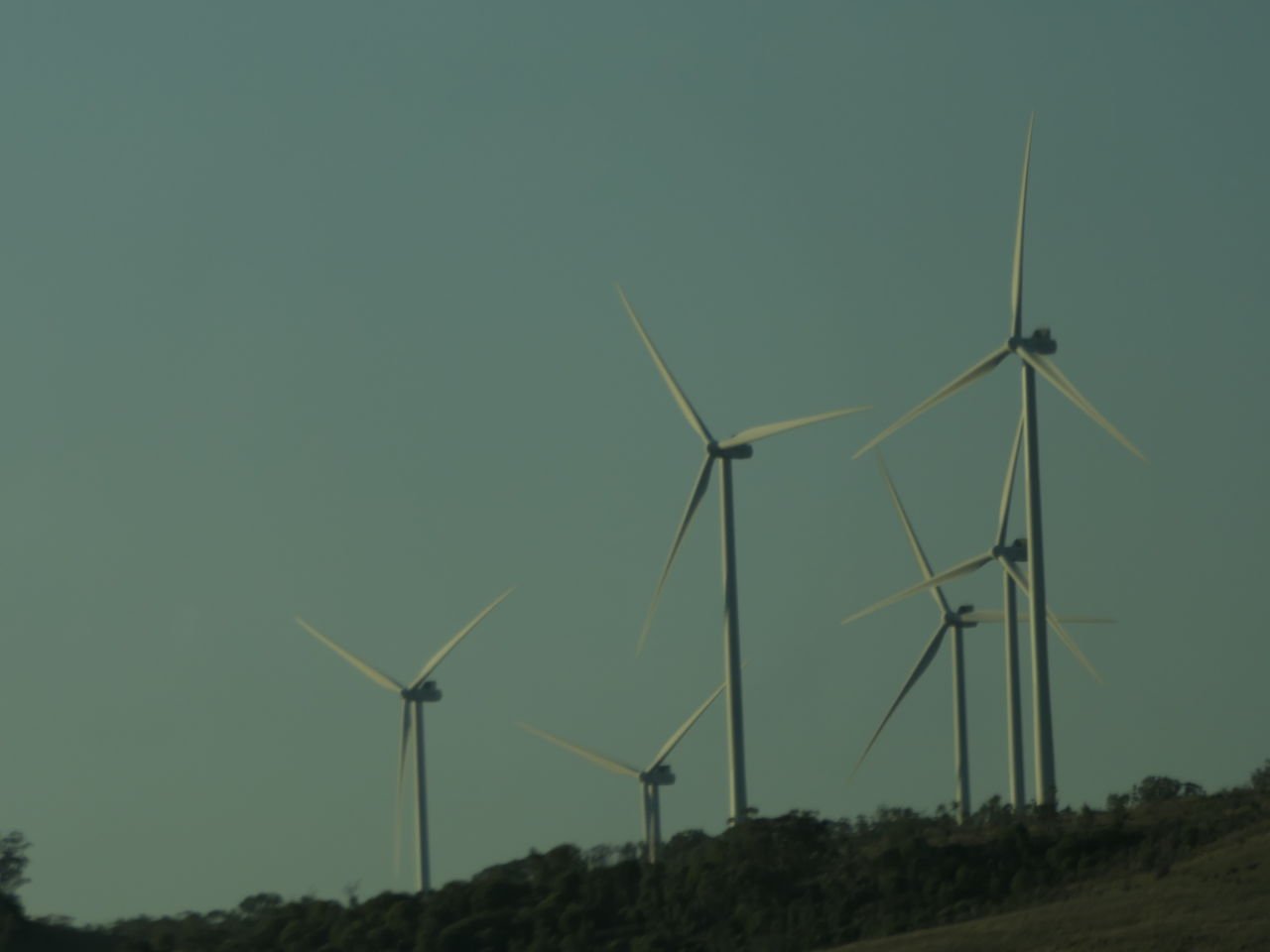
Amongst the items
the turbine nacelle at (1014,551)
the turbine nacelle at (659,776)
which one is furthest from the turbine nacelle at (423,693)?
the turbine nacelle at (1014,551)

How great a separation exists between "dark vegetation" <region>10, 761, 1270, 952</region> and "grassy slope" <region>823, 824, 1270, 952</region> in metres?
2.07

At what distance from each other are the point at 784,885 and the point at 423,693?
119 ft

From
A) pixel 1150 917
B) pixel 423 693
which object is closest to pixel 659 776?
pixel 423 693

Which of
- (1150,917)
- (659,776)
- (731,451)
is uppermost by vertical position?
(731,451)

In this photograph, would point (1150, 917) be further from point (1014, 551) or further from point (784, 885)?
point (1014, 551)

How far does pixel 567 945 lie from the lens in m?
98.0

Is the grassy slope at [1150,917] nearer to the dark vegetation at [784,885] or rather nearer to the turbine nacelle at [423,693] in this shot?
the dark vegetation at [784,885]

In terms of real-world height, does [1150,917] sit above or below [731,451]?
below

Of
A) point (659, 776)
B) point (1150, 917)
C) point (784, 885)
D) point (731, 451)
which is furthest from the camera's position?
point (659, 776)

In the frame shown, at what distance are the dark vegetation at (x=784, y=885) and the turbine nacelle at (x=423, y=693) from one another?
575 inches

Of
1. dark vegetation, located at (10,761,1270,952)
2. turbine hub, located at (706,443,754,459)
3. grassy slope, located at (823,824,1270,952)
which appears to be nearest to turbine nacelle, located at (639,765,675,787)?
dark vegetation, located at (10,761,1270,952)

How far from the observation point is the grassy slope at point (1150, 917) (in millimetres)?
74750

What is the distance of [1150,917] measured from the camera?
78.3 meters

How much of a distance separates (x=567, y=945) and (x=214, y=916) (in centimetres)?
4149
